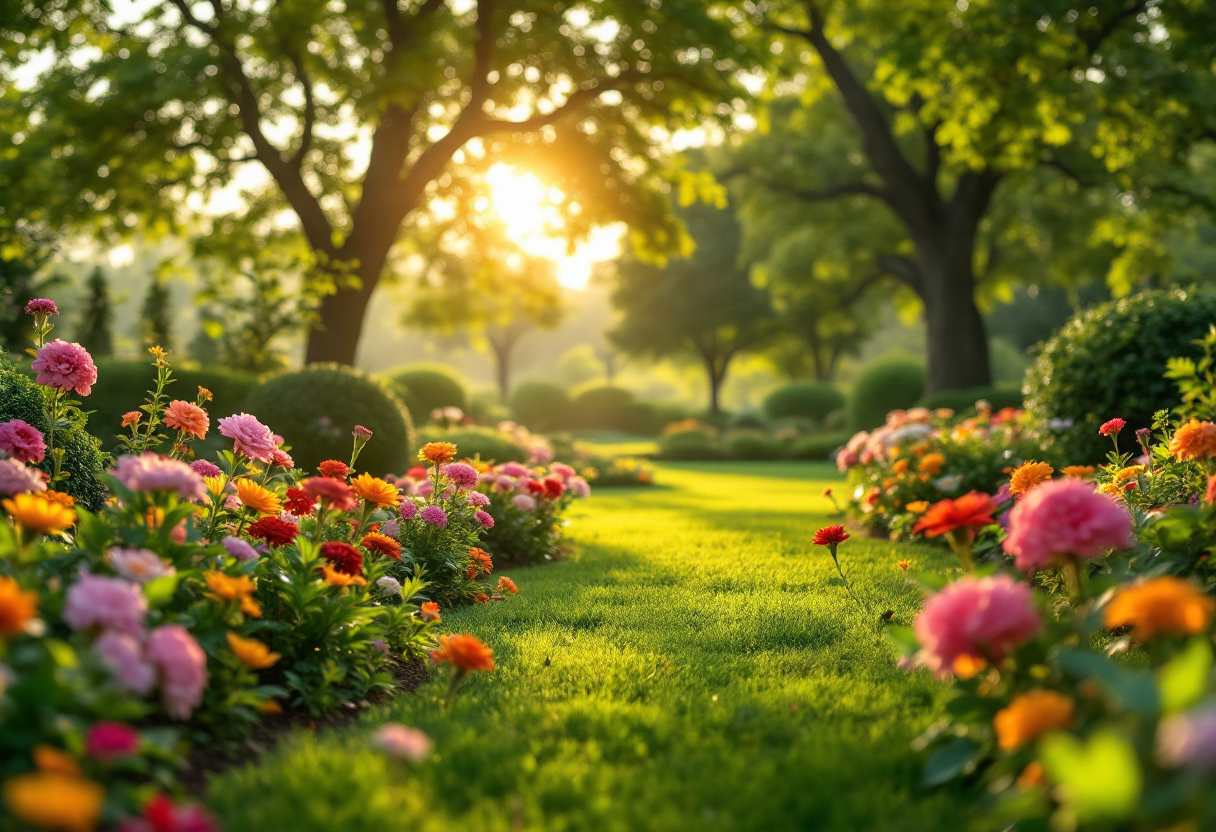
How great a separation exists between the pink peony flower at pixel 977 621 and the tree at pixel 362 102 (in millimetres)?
10424

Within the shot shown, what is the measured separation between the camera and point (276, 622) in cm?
288

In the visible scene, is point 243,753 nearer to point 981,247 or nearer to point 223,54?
point 223,54

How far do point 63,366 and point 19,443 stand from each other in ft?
1.67

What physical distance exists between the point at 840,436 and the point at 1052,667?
2193 cm

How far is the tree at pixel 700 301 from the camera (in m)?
37.7

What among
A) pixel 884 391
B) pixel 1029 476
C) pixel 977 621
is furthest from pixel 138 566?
pixel 884 391

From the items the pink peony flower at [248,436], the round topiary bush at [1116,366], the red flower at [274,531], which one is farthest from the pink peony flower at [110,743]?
the round topiary bush at [1116,366]

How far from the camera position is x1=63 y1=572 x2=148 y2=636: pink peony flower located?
1.86 m

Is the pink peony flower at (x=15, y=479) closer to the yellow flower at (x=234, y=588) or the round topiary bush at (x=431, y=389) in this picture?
the yellow flower at (x=234, y=588)

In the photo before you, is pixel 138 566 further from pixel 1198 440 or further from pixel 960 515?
pixel 1198 440

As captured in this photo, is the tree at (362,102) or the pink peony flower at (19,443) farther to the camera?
the tree at (362,102)

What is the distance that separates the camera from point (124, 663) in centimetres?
180

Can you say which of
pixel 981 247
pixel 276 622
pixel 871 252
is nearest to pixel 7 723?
pixel 276 622

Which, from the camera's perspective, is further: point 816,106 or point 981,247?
point 981,247
